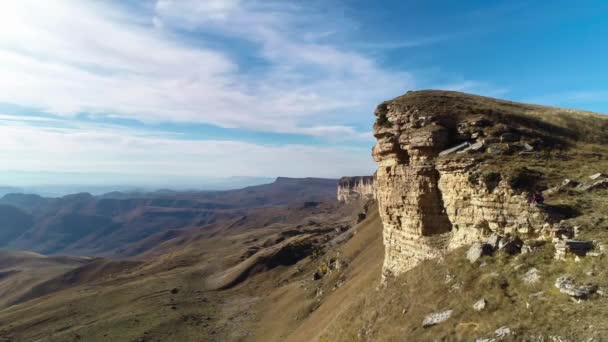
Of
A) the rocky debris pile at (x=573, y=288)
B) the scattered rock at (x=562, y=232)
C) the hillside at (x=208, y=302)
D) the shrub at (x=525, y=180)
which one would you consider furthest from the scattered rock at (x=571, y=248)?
the hillside at (x=208, y=302)

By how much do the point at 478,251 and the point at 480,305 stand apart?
170 inches

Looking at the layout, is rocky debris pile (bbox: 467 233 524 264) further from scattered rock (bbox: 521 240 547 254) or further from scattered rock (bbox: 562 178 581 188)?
scattered rock (bbox: 562 178 581 188)

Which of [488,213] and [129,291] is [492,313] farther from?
[129,291]

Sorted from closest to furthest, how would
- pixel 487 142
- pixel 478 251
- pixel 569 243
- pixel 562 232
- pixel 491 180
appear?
1. pixel 569 243
2. pixel 562 232
3. pixel 478 251
4. pixel 491 180
5. pixel 487 142

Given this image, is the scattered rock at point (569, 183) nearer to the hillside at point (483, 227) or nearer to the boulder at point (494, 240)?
the hillside at point (483, 227)

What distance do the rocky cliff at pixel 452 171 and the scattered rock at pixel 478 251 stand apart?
4.41ft

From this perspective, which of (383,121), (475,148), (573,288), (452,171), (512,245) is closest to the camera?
(573,288)

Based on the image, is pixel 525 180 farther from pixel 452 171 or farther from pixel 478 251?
pixel 478 251

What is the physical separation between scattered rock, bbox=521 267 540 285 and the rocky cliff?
9.37 feet

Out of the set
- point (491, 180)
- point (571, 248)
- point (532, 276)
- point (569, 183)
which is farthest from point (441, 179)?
point (571, 248)

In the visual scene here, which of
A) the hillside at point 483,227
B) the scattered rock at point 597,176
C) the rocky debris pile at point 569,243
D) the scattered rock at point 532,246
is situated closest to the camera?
the hillside at point 483,227

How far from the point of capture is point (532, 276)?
16734mm

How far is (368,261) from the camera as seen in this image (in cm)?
6078

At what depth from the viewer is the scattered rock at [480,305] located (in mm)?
17066
